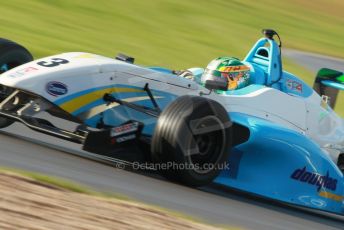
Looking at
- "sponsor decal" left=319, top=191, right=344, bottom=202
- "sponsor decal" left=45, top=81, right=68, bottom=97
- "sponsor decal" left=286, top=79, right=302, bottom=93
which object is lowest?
"sponsor decal" left=319, top=191, right=344, bottom=202

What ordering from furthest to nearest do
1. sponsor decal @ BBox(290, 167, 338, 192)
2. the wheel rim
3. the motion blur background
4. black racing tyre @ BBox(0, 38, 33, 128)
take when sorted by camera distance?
the motion blur background < black racing tyre @ BBox(0, 38, 33, 128) < sponsor decal @ BBox(290, 167, 338, 192) < the wheel rim

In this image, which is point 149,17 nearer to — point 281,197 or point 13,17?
point 13,17

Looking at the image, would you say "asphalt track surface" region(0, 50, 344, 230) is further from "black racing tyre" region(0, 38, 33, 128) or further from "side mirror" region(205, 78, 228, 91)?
"side mirror" region(205, 78, 228, 91)

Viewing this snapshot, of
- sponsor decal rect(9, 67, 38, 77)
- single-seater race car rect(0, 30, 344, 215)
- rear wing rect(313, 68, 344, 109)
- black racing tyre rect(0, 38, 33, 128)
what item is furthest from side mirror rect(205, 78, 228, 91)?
rear wing rect(313, 68, 344, 109)

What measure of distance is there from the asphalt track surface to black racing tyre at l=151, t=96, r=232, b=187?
166 mm

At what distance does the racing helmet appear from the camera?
771 centimetres

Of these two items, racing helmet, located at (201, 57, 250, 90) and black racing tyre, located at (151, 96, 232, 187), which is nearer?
black racing tyre, located at (151, 96, 232, 187)

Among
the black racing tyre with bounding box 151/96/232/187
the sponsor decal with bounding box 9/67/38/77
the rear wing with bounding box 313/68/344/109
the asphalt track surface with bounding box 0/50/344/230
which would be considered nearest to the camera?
the asphalt track surface with bounding box 0/50/344/230

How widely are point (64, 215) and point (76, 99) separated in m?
2.27

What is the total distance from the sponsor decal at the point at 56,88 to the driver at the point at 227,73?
1.71 metres

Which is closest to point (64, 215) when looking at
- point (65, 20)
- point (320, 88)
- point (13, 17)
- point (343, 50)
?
point (320, 88)

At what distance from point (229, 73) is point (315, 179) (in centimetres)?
144

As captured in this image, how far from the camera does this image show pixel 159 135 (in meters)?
6.18

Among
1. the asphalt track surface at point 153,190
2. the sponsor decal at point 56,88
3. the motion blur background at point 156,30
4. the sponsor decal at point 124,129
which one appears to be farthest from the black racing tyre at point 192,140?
the motion blur background at point 156,30
